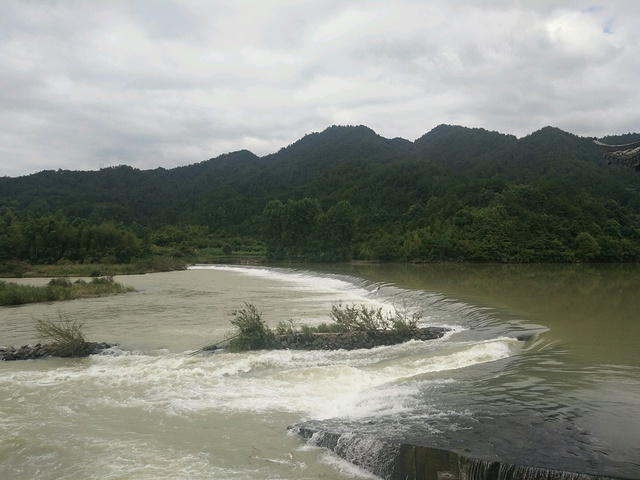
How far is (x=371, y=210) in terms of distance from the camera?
284 feet

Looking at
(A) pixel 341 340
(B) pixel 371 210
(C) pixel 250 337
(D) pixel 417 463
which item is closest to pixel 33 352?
(C) pixel 250 337

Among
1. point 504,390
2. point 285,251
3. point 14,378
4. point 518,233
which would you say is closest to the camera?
point 504,390

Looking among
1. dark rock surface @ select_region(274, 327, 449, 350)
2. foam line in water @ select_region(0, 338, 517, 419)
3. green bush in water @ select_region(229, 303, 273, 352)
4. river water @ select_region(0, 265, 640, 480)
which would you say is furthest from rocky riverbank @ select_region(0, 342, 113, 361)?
dark rock surface @ select_region(274, 327, 449, 350)

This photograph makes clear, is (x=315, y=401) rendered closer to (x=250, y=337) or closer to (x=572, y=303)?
(x=250, y=337)

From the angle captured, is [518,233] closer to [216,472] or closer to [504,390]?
[504,390]

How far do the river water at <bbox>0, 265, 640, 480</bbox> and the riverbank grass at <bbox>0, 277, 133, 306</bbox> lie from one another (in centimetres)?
1209

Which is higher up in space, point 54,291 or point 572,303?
point 572,303

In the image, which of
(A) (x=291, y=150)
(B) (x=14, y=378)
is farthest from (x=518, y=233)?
(A) (x=291, y=150)

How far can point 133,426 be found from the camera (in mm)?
8984

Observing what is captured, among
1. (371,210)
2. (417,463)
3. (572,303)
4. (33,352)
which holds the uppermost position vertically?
(371,210)

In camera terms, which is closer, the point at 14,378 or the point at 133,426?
the point at 133,426

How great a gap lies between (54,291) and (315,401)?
2582 cm

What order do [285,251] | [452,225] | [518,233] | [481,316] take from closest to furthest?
[481,316] → [518,233] → [452,225] → [285,251]

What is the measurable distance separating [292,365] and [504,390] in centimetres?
548
